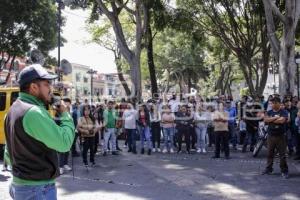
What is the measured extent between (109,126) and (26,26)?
14516 millimetres

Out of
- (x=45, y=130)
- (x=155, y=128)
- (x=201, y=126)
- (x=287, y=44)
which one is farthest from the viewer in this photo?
(x=287, y=44)

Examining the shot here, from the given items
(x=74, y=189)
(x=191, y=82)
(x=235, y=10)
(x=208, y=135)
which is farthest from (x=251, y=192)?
(x=191, y=82)

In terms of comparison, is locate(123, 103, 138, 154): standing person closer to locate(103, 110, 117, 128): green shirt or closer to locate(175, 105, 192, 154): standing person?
locate(103, 110, 117, 128): green shirt

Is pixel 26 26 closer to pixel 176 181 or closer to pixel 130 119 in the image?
pixel 130 119

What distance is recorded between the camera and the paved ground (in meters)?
8.37

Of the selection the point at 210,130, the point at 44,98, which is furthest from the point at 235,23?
the point at 44,98

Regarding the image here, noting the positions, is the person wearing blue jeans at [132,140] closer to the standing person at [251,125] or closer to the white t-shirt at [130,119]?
the white t-shirt at [130,119]

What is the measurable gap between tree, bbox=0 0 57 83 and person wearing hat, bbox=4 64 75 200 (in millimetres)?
23400

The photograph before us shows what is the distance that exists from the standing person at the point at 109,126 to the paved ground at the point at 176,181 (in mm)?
1531

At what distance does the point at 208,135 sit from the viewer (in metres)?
17.3

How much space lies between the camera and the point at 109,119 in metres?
15.0

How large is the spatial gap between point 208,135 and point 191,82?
139 ft

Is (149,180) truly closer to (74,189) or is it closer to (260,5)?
(74,189)

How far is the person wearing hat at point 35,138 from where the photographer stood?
314 cm
